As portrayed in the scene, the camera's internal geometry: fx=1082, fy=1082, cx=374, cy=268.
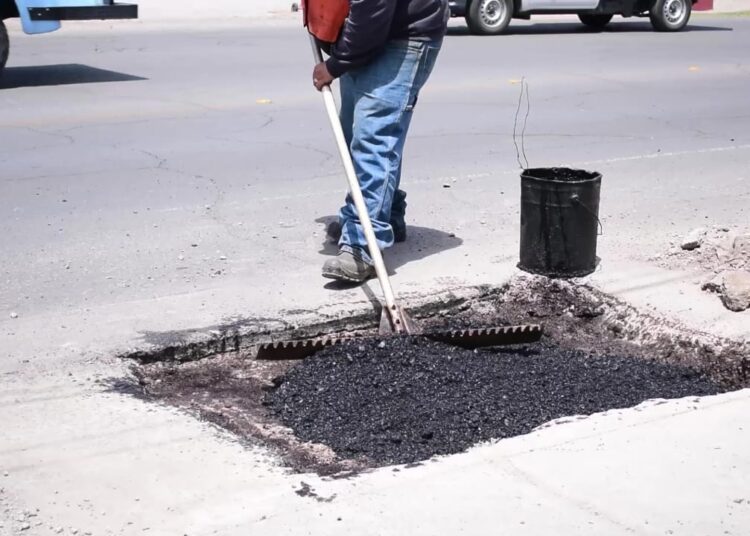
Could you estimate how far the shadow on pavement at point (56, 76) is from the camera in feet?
43.1

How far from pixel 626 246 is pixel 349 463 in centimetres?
332

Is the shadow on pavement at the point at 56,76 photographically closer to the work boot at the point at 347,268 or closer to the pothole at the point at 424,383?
the work boot at the point at 347,268

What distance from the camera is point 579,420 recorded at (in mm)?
3979

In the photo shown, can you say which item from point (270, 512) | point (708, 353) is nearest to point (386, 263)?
point (708, 353)

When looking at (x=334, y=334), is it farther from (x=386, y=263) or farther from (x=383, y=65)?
(x=383, y=65)

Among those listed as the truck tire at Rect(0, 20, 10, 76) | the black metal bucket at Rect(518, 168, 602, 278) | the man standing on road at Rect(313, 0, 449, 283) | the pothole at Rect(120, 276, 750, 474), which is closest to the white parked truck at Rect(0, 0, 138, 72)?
the truck tire at Rect(0, 20, 10, 76)

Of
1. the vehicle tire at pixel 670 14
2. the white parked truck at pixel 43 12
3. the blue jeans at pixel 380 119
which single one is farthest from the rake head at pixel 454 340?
the vehicle tire at pixel 670 14

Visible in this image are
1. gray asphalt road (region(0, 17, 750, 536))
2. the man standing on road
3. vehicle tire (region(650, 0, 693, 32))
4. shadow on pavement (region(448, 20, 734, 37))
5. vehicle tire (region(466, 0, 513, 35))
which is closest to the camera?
gray asphalt road (region(0, 17, 750, 536))

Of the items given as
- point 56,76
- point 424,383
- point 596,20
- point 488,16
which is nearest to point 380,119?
point 424,383

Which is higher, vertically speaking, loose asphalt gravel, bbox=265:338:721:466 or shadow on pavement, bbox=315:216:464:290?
loose asphalt gravel, bbox=265:338:721:466

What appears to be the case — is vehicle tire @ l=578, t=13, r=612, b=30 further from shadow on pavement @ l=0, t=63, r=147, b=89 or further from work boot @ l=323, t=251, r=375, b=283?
work boot @ l=323, t=251, r=375, b=283

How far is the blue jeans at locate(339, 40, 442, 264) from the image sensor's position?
5598 millimetres

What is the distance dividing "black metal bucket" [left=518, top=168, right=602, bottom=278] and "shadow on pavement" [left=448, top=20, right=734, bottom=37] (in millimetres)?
13696

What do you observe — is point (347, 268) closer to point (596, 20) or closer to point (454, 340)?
Answer: point (454, 340)
